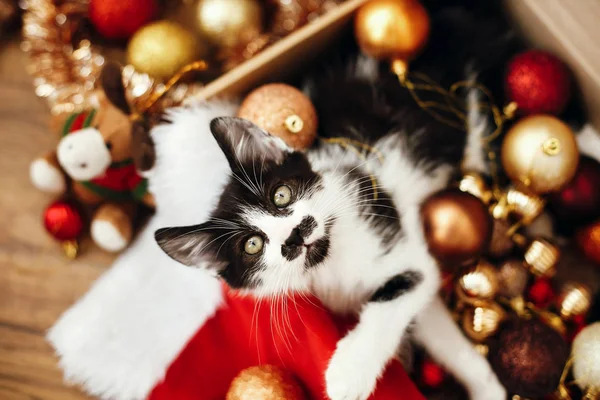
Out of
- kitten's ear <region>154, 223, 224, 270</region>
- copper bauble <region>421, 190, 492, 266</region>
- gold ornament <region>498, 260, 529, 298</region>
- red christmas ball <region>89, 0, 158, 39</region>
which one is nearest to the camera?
kitten's ear <region>154, 223, 224, 270</region>

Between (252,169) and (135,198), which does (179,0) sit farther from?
(252,169)

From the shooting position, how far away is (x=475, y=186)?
3.18 ft

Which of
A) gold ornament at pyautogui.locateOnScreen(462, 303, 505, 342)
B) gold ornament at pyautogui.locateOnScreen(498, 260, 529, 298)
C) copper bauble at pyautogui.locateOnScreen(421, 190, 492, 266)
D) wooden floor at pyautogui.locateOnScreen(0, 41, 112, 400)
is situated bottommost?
wooden floor at pyautogui.locateOnScreen(0, 41, 112, 400)

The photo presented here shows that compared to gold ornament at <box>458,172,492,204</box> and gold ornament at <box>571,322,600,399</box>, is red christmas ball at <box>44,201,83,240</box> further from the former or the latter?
gold ornament at <box>571,322,600,399</box>

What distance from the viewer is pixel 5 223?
108 cm

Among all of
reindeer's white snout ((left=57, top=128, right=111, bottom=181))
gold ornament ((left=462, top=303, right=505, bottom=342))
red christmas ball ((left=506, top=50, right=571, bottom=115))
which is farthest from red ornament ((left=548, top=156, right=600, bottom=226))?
reindeer's white snout ((left=57, top=128, right=111, bottom=181))

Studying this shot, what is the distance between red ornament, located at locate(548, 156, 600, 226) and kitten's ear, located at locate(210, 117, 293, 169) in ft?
1.77

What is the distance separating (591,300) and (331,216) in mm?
541

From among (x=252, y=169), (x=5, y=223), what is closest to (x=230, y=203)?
(x=252, y=169)

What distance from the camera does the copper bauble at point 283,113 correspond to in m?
0.86

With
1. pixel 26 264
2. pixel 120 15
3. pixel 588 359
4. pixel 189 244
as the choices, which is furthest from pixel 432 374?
pixel 120 15

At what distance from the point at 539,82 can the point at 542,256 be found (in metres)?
0.33

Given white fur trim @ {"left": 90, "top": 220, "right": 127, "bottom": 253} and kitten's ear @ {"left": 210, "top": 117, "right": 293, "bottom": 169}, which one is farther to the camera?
white fur trim @ {"left": 90, "top": 220, "right": 127, "bottom": 253}

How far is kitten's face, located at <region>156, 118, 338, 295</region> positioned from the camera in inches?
29.2
